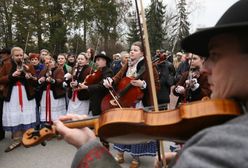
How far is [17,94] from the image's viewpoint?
5.97 metres

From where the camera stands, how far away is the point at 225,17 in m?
1.05

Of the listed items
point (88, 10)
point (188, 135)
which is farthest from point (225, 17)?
point (88, 10)

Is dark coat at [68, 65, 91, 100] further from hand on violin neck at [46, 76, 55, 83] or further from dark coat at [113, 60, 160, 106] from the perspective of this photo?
dark coat at [113, 60, 160, 106]

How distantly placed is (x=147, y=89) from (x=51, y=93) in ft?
9.04

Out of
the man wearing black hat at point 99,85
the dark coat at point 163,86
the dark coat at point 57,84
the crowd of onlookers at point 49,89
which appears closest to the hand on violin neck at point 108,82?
the crowd of onlookers at point 49,89

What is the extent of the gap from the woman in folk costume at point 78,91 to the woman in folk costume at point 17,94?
2.33 ft

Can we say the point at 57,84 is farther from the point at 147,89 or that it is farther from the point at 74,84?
the point at 147,89

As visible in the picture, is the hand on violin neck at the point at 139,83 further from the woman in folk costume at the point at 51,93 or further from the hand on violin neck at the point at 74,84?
the woman in folk costume at the point at 51,93

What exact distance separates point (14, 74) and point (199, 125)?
499 cm

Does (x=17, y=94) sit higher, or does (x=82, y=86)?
(x=82, y=86)

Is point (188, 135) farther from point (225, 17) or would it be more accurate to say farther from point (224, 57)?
point (225, 17)

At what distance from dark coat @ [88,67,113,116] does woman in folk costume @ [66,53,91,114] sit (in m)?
0.60

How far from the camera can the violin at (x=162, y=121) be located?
43.5 inches

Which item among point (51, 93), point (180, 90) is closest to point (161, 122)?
point (180, 90)
